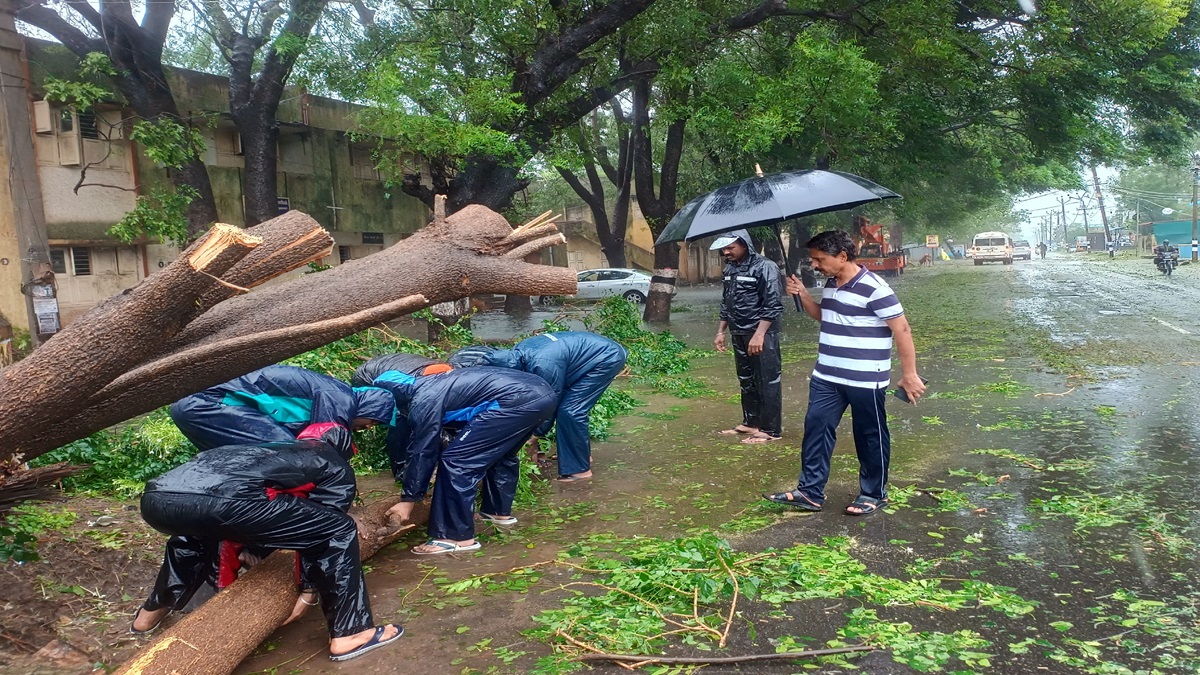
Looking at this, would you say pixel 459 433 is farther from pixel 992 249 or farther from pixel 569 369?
pixel 992 249

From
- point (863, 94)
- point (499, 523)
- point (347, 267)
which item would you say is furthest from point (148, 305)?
point (863, 94)

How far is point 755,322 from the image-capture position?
21.8ft

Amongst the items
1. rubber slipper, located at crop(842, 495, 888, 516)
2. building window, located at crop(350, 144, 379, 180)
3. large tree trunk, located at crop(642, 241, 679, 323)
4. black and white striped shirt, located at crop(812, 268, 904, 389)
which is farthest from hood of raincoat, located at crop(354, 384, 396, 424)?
building window, located at crop(350, 144, 379, 180)

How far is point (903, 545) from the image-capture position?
13.9ft

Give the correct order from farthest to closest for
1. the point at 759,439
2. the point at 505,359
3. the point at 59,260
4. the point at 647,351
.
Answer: the point at 59,260, the point at 647,351, the point at 759,439, the point at 505,359

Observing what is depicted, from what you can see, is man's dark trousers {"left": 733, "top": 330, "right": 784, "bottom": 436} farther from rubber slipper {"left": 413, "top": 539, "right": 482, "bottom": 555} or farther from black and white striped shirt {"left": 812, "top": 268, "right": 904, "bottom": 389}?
rubber slipper {"left": 413, "top": 539, "right": 482, "bottom": 555}

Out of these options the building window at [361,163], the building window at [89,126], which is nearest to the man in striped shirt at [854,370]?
the building window at [89,126]

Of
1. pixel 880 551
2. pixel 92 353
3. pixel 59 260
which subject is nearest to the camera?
pixel 92 353

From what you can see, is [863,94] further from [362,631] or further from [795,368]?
[362,631]

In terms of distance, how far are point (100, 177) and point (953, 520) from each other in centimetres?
1565

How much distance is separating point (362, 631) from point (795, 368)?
8071 mm

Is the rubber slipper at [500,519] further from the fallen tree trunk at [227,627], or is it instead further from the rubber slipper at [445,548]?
the fallen tree trunk at [227,627]

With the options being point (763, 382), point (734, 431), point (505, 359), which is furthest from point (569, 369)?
point (734, 431)

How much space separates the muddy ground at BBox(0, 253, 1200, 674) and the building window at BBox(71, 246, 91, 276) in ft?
39.6
